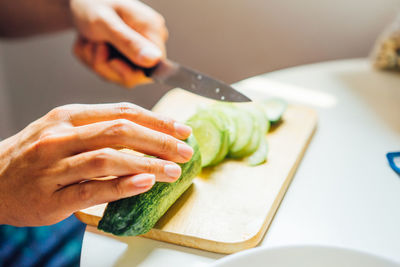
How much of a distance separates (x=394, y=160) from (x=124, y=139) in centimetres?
72

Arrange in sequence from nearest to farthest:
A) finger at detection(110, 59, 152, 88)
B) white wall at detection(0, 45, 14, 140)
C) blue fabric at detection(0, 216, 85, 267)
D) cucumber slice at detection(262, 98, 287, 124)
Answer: blue fabric at detection(0, 216, 85, 267) → cucumber slice at detection(262, 98, 287, 124) → finger at detection(110, 59, 152, 88) → white wall at detection(0, 45, 14, 140)

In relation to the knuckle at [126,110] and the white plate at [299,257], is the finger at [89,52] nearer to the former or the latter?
the knuckle at [126,110]

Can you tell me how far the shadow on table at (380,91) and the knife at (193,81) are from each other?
505 mm

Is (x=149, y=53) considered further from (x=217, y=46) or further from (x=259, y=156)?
(x=217, y=46)

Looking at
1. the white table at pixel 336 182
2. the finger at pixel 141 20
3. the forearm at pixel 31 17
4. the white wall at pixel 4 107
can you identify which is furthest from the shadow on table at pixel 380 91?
the white wall at pixel 4 107

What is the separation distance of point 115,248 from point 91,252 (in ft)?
0.16

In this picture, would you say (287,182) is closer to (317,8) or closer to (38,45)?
(317,8)

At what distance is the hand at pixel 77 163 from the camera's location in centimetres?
78

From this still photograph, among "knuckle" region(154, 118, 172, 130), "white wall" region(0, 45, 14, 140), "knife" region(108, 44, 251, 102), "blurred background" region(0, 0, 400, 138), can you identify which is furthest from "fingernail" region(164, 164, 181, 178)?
"white wall" region(0, 45, 14, 140)

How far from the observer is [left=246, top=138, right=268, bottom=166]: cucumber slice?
1.08m

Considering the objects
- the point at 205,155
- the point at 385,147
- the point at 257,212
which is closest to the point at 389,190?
the point at 385,147

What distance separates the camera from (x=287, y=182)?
1.03 meters

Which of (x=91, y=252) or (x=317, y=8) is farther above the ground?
(x=317, y=8)

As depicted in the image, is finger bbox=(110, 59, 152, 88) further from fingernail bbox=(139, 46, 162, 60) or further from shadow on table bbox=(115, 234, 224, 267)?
shadow on table bbox=(115, 234, 224, 267)
